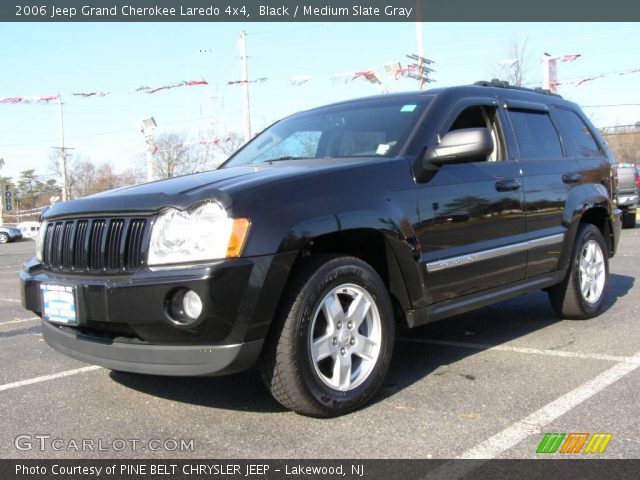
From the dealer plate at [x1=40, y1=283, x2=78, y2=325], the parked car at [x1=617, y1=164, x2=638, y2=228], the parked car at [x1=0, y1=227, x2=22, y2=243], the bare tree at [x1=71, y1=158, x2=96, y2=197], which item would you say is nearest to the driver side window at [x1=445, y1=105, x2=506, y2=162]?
the dealer plate at [x1=40, y1=283, x2=78, y2=325]

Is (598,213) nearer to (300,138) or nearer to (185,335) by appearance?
(300,138)

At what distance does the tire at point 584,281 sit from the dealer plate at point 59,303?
3957 mm

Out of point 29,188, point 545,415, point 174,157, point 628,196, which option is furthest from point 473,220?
point 29,188

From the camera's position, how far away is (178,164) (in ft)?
166

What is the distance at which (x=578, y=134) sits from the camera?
5.69 m

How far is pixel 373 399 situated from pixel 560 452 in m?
1.09

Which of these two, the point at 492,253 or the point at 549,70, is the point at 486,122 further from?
the point at 549,70

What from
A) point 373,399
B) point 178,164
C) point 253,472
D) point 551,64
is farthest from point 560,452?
point 178,164

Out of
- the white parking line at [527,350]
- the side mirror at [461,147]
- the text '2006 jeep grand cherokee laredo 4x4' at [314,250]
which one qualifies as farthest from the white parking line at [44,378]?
Result: the side mirror at [461,147]

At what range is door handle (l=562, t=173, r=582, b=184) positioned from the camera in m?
5.12

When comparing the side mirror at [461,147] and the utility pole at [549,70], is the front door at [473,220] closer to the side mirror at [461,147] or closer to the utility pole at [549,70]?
the side mirror at [461,147]

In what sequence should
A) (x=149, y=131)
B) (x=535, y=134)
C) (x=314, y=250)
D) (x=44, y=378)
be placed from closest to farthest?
(x=314, y=250)
(x=44, y=378)
(x=535, y=134)
(x=149, y=131)

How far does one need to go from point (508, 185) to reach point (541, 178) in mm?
546

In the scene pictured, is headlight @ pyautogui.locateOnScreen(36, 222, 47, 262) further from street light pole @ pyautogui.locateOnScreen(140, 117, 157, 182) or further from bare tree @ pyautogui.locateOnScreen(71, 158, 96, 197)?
bare tree @ pyautogui.locateOnScreen(71, 158, 96, 197)
